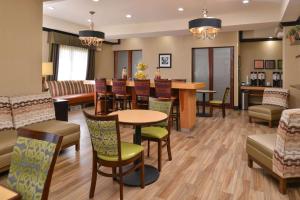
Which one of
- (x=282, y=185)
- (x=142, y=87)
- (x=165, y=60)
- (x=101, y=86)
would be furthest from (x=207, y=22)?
(x=165, y=60)

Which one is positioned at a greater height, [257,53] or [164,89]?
[257,53]

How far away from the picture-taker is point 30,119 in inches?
145

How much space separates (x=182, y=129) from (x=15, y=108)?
3.36 meters

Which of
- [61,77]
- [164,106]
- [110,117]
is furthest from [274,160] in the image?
[61,77]

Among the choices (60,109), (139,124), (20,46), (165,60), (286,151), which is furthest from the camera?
(165,60)

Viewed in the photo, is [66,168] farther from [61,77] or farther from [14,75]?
[61,77]

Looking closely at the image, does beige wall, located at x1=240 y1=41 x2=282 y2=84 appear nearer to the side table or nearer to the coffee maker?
the coffee maker

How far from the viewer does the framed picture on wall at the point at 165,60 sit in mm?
9469

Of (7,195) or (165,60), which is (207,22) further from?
(165,60)

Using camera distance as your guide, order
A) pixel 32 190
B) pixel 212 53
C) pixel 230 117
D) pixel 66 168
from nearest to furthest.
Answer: pixel 32 190
pixel 66 168
pixel 230 117
pixel 212 53

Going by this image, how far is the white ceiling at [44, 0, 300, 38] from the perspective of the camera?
18.5ft

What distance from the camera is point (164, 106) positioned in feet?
11.9

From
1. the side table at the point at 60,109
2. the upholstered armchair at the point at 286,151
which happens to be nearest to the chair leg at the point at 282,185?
the upholstered armchair at the point at 286,151

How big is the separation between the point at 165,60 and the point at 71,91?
386 centimetres
